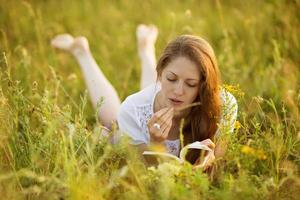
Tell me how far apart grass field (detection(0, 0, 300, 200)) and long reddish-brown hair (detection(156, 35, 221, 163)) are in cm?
15

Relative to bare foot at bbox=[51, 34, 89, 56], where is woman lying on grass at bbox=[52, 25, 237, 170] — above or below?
below

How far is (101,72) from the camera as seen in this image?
449 centimetres

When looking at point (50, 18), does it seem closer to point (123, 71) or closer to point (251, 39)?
point (123, 71)

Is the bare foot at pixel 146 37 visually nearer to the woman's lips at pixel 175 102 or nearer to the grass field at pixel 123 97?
the grass field at pixel 123 97

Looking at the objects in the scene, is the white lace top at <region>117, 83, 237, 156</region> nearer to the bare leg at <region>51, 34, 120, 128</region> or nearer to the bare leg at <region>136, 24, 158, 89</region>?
the bare leg at <region>51, 34, 120, 128</region>

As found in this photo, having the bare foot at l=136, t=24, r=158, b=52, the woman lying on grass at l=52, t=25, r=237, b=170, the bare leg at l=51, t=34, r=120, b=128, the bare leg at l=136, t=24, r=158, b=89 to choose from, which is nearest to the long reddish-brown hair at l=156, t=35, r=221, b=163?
the woman lying on grass at l=52, t=25, r=237, b=170

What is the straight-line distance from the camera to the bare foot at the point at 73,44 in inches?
182

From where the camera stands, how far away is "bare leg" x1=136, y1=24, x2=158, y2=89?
14.7 feet

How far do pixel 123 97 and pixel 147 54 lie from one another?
38cm

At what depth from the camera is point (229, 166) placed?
2938 millimetres

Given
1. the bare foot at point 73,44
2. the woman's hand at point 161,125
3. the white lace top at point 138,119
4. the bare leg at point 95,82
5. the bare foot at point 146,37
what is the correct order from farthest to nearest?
the bare foot at point 146,37
the bare foot at point 73,44
the bare leg at point 95,82
the white lace top at point 138,119
the woman's hand at point 161,125

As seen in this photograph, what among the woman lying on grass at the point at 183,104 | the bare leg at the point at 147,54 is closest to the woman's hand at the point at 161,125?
the woman lying on grass at the point at 183,104

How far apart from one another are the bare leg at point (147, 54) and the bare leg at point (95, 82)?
27 centimetres

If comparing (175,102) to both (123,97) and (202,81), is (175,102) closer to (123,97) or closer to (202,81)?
(202,81)
